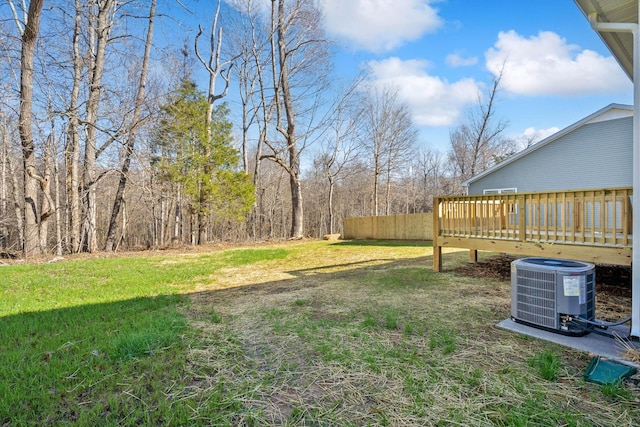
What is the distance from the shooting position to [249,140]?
687 inches

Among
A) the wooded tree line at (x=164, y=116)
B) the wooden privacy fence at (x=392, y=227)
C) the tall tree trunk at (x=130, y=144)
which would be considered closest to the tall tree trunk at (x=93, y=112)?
the wooded tree line at (x=164, y=116)

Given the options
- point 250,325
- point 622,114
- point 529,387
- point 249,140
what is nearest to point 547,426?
point 529,387

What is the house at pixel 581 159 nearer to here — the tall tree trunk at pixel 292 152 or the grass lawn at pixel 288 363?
the grass lawn at pixel 288 363

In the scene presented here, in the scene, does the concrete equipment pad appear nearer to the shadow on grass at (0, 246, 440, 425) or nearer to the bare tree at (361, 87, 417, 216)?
the shadow on grass at (0, 246, 440, 425)

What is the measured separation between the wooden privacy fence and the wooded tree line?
3.16 m

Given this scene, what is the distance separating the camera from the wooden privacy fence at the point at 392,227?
1329 centimetres

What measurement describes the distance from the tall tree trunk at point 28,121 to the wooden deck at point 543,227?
34.5ft

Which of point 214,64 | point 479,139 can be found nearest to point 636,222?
point 214,64

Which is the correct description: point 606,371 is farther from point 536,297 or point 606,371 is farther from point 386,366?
point 386,366

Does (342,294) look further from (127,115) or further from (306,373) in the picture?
(127,115)

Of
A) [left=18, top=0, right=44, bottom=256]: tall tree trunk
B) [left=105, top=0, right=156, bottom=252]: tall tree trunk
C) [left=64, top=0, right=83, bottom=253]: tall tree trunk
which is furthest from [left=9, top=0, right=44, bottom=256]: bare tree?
[left=105, top=0, right=156, bottom=252]: tall tree trunk

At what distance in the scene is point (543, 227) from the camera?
4.87 metres

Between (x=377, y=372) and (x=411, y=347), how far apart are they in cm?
54

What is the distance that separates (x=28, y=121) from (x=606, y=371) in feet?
40.1
